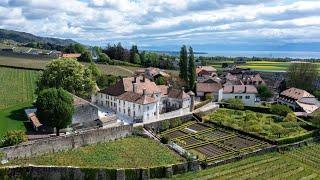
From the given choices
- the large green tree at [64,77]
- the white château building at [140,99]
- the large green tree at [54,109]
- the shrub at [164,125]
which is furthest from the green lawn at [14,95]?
the shrub at [164,125]

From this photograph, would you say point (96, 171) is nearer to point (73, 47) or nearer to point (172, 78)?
point (172, 78)

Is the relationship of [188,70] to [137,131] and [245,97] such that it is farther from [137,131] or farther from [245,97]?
[137,131]

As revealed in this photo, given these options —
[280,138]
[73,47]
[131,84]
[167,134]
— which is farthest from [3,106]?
[73,47]

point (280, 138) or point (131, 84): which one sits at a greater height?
point (131, 84)

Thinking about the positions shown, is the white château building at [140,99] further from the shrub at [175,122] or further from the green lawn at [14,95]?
the green lawn at [14,95]

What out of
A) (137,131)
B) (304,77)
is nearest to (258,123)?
(137,131)
